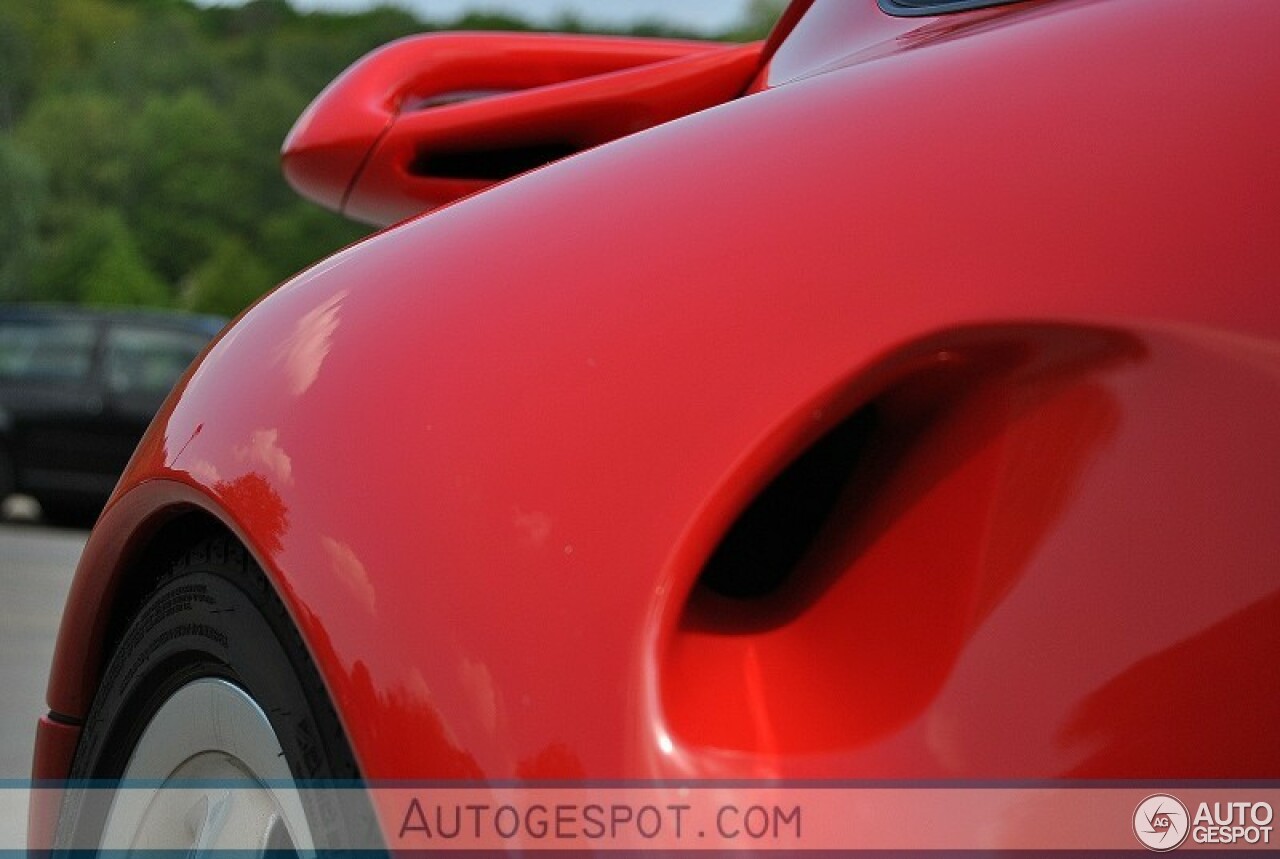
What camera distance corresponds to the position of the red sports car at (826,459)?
958 millimetres

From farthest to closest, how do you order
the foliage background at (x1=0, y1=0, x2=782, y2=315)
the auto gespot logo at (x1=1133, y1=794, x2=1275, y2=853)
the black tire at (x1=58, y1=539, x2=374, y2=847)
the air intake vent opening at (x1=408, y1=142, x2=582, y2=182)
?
1. the foliage background at (x1=0, y1=0, x2=782, y2=315)
2. the air intake vent opening at (x1=408, y1=142, x2=582, y2=182)
3. the black tire at (x1=58, y1=539, x2=374, y2=847)
4. the auto gespot logo at (x1=1133, y1=794, x2=1275, y2=853)

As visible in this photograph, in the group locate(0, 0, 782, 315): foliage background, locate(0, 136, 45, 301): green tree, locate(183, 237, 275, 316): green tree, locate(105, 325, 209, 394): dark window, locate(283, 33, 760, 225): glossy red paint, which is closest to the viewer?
locate(283, 33, 760, 225): glossy red paint

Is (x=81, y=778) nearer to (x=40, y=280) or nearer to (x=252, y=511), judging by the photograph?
(x=252, y=511)

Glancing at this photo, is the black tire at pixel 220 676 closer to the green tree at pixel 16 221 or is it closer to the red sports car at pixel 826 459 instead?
the red sports car at pixel 826 459

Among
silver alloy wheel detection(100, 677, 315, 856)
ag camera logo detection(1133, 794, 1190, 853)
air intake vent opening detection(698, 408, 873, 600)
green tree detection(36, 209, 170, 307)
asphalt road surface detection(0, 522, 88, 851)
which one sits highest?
air intake vent opening detection(698, 408, 873, 600)

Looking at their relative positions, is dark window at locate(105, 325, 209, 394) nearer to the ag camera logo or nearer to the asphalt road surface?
the asphalt road surface

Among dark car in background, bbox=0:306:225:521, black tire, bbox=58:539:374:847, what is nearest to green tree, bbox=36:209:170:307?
dark car in background, bbox=0:306:225:521

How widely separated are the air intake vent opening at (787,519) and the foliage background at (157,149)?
226 ft

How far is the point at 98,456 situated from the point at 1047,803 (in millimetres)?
10499

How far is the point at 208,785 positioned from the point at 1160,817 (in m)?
0.75

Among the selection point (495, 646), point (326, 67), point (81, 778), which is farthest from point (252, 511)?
point (326, 67)

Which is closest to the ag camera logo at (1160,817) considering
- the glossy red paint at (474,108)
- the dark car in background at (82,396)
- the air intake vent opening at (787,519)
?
the air intake vent opening at (787,519)

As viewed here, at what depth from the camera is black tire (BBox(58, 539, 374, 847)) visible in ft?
3.68

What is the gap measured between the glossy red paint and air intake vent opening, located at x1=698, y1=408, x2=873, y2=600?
2.37ft
